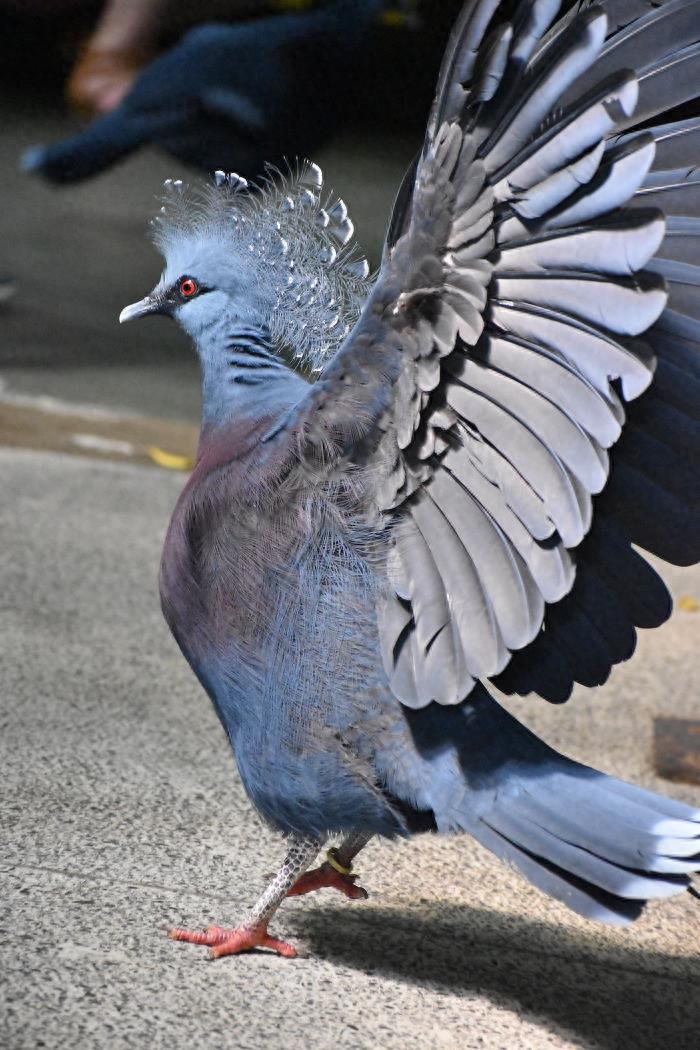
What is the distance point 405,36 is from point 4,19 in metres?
1.88

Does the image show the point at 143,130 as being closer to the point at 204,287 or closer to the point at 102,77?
the point at 102,77

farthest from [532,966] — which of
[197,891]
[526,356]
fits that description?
[526,356]

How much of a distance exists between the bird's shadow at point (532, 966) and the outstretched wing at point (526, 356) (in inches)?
22.9

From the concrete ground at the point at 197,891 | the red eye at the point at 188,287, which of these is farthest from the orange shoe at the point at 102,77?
the red eye at the point at 188,287

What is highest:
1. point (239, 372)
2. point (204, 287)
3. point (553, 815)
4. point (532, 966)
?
point (204, 287)

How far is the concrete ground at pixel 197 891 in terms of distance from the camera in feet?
7.12

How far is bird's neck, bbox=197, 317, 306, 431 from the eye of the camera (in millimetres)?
2381

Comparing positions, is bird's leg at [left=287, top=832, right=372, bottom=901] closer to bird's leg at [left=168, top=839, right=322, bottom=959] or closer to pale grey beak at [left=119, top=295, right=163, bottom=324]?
bird's leg at [left=168, top=839, right=322, bottom=959]

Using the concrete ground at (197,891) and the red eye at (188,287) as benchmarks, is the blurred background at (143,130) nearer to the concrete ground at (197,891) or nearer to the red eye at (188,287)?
the concrete ground at (197,891)

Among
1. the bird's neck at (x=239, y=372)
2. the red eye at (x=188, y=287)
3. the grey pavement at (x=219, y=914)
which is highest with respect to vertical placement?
the red eye at (x=188, y=287)

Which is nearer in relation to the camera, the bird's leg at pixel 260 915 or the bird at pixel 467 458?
the bird at pixel 467 458

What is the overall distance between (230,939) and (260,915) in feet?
0.21

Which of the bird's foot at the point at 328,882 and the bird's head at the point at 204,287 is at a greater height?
the bird's head at the point at 204,287

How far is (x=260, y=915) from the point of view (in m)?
2.33
